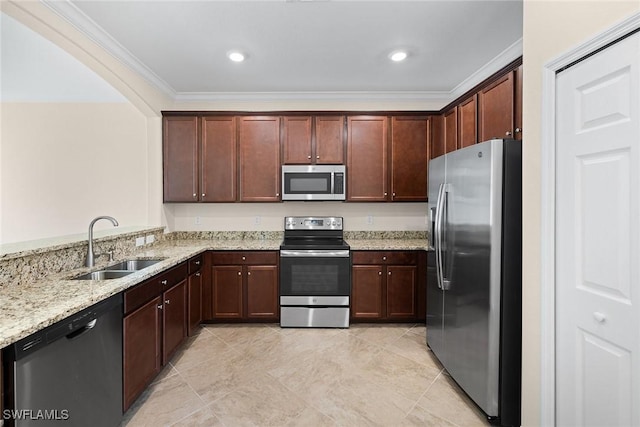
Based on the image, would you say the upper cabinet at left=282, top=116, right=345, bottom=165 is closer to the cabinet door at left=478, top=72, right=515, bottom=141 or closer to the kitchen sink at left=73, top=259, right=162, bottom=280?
the cabinet door at left=478, top=72, right=515, bottom=141

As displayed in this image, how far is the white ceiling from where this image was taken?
214 centimetres

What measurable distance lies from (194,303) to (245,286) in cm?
56

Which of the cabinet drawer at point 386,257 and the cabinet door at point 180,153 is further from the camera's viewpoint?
the cabinet door at point 180,153

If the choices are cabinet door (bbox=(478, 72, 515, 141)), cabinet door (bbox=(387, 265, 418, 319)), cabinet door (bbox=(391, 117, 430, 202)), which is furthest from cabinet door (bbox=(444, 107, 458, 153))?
cabinet door (bbox=(387, 265, 418, 319))

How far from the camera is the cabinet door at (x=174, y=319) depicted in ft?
8.05

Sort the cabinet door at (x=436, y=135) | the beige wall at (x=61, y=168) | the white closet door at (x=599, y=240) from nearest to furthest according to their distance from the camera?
the white closet door at (x=599, y=240) → the cabinet door at (x=436, y=135) → the beige wall at (x=61, y=168)

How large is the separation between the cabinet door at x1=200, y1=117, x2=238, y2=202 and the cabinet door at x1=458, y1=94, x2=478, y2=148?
8.39 ft

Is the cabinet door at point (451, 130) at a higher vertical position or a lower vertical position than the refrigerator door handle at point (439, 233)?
higher

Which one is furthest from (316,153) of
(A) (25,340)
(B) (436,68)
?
(A) (25,340)

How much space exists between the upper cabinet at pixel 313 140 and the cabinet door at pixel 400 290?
4.78 ft

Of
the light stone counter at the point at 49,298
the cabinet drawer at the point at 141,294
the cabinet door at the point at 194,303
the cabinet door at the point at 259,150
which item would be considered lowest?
the cabinet door at the point at 194,303

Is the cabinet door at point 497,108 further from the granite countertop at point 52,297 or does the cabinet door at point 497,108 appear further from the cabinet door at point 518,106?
the granite countertop at point 52,297

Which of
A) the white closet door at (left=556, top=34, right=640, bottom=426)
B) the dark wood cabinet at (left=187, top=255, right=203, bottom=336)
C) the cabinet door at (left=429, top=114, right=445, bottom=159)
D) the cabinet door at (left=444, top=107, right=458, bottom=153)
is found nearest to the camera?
the white closet door at (left=556, top=34, right=640, bottom=426)

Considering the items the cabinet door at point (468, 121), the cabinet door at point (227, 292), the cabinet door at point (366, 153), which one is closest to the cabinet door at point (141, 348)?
the cabinet door at point (227, 292)
